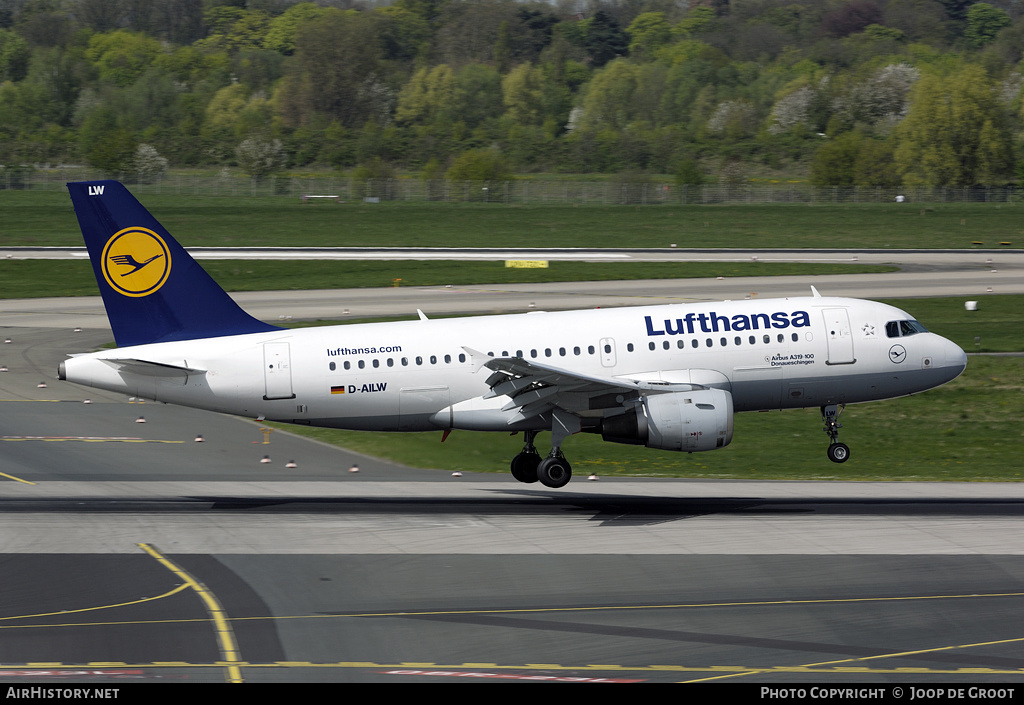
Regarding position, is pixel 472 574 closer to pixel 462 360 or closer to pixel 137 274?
pixel 462 360

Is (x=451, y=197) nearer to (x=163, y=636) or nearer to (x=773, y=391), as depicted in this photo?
(x=773, y=391)

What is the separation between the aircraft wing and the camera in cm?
3114

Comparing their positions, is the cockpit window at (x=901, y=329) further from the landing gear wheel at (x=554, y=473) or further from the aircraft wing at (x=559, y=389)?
the landing gear wheel at (x=554, y=473)

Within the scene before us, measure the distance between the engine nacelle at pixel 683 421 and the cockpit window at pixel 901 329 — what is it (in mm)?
6105

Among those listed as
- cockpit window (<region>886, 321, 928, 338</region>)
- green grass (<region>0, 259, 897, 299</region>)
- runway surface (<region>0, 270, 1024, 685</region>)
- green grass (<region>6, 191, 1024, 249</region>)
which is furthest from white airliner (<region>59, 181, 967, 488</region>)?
green grass (<region>6, 191, 1024, 249</region>)

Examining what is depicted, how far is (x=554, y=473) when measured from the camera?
32656 millimetres

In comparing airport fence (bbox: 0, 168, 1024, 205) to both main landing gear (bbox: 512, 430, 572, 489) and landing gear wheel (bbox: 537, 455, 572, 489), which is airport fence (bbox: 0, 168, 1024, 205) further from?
landing gear wheel (bbox: 537, 455, 572, 489)

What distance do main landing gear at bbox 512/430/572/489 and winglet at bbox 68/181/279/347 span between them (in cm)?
900

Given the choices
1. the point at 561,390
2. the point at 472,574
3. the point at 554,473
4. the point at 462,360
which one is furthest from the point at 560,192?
the point at 472,574

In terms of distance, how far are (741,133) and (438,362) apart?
508ft

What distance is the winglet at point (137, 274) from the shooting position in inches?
1281

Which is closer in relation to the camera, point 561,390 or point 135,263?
point 561,390

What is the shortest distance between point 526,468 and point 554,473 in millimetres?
1616

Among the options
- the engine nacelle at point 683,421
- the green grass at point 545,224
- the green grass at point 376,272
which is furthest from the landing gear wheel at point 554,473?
the green grass at point 545,224
